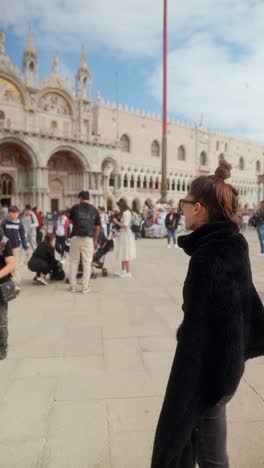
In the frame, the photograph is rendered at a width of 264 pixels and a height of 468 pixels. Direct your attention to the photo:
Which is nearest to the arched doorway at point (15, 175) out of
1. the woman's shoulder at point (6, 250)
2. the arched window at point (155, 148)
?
the arched window at point (155, 148)

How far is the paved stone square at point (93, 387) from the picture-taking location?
87.1 inches

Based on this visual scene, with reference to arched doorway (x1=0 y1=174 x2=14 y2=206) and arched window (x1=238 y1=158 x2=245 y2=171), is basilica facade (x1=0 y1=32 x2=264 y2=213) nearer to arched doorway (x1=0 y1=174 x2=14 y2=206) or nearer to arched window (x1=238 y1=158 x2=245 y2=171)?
arched doorway (x1=0 y1=174 x2=14 y2=206)

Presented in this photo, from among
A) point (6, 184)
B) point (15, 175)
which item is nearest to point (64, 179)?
point (15, 175)

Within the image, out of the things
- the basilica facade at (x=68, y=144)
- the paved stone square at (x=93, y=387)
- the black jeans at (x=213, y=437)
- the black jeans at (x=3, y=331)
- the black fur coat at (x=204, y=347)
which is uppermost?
the basilica facade at (x=68, y=144)

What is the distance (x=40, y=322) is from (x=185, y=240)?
3.67m

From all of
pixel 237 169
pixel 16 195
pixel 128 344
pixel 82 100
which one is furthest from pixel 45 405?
pixel 237 169

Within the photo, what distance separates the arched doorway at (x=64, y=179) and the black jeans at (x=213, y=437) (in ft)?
102

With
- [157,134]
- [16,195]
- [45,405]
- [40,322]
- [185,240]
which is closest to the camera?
[185,240]

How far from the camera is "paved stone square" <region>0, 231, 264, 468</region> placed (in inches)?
87.1

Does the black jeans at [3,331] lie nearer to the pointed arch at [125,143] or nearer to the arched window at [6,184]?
the arched window at [6,184]

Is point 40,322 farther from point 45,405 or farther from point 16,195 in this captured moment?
point 16,195

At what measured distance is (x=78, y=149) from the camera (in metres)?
31.0

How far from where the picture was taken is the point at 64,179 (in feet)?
108

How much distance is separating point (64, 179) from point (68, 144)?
3823 millimetres
